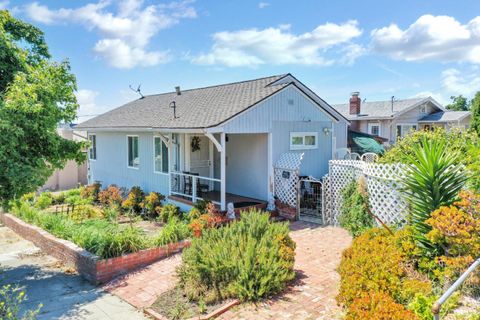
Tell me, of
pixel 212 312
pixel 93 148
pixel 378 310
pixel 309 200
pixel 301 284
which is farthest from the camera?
pixel 93 148

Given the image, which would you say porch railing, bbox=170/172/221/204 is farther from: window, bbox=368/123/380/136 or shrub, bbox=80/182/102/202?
window, bbox=368/123/380/136

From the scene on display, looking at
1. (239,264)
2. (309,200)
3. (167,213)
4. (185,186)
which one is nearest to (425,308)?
(239,264)

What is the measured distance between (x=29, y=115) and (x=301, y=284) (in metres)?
6.58

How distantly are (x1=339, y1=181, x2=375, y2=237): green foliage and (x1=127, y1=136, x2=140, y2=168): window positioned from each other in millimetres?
9697

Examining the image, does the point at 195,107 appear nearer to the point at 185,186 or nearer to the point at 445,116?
the point at 185,186

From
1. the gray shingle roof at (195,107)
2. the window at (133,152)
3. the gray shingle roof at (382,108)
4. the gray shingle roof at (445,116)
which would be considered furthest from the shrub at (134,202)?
the gray shingle roof at (445,116)

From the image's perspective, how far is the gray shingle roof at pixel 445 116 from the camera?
29.0 m

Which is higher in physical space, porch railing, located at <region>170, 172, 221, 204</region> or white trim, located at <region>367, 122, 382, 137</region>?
Answer: white trim, located at <region>367, 122, 382, 137</region>

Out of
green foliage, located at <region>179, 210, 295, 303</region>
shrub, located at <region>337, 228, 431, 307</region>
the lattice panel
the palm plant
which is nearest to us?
shrub, located at <region>337, 228, 431, 307</region>

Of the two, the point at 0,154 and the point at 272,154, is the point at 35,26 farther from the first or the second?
the point at 272,154

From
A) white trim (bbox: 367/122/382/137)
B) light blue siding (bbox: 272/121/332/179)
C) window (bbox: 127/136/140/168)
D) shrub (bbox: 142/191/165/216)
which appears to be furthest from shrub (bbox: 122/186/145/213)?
white trim (bbox: 367/122/382/137)

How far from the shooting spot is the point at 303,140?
13.6 meters

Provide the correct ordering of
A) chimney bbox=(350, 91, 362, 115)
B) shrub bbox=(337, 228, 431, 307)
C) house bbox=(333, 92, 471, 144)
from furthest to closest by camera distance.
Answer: chimney bbox=(350, 91, 362, 115) < house bbox=(333, 92, 471, 144) < shrub bbox=(337, 228, 431, 307)

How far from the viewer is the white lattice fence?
8383mm
